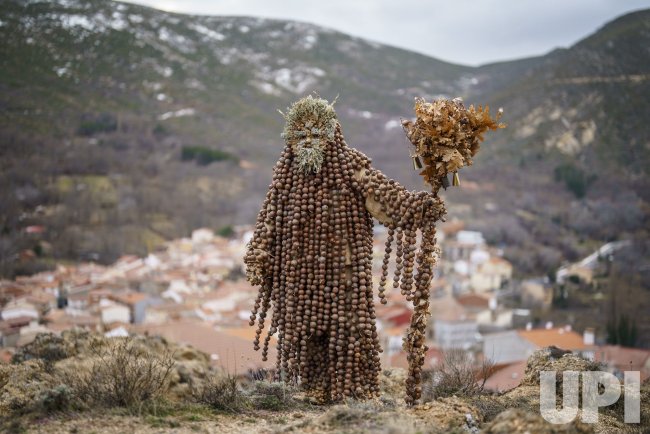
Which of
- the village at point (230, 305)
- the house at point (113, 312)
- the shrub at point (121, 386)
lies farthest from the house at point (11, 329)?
the shrub at point (121, 386)

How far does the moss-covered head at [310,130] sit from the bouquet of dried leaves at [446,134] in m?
1.04

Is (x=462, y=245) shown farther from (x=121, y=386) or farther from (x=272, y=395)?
(x=121, y=386)

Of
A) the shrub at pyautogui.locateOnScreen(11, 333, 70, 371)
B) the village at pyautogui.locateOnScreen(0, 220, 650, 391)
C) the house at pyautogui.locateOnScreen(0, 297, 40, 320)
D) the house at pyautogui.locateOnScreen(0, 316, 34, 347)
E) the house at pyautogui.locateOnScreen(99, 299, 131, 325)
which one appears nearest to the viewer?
the shrub at pyautogui.locateOnScreen(11, 333, 70, 371)

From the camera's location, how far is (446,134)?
691cm

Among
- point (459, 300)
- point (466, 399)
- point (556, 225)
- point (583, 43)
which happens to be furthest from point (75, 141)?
point (466, 399)

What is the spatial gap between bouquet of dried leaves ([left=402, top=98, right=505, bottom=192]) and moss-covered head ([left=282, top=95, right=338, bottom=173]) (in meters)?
1.04

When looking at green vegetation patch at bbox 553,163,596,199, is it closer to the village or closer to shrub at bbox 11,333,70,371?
the village

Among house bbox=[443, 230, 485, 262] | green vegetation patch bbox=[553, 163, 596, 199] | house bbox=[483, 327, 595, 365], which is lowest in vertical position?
house bbox=[483, 327, 595, 365]

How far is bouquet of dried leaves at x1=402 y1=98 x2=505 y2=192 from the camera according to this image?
22.6 ft

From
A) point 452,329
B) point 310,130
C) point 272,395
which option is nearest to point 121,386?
point 272,395

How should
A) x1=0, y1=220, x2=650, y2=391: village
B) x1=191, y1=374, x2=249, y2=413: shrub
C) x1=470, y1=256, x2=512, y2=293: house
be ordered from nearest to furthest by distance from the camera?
x1=191, y1=374, x2=249, y2=413: shrub → x1=0, y1=220, x2=650, y2=391: village → x1=470, y1=256, x2=512, y2=293: house

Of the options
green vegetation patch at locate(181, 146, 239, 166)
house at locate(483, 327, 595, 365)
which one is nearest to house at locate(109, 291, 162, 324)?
house at locate(483, 327, 595, 365)

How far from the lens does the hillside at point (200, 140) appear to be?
53625mm

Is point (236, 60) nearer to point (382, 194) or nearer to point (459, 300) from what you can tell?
point (459, 300)
